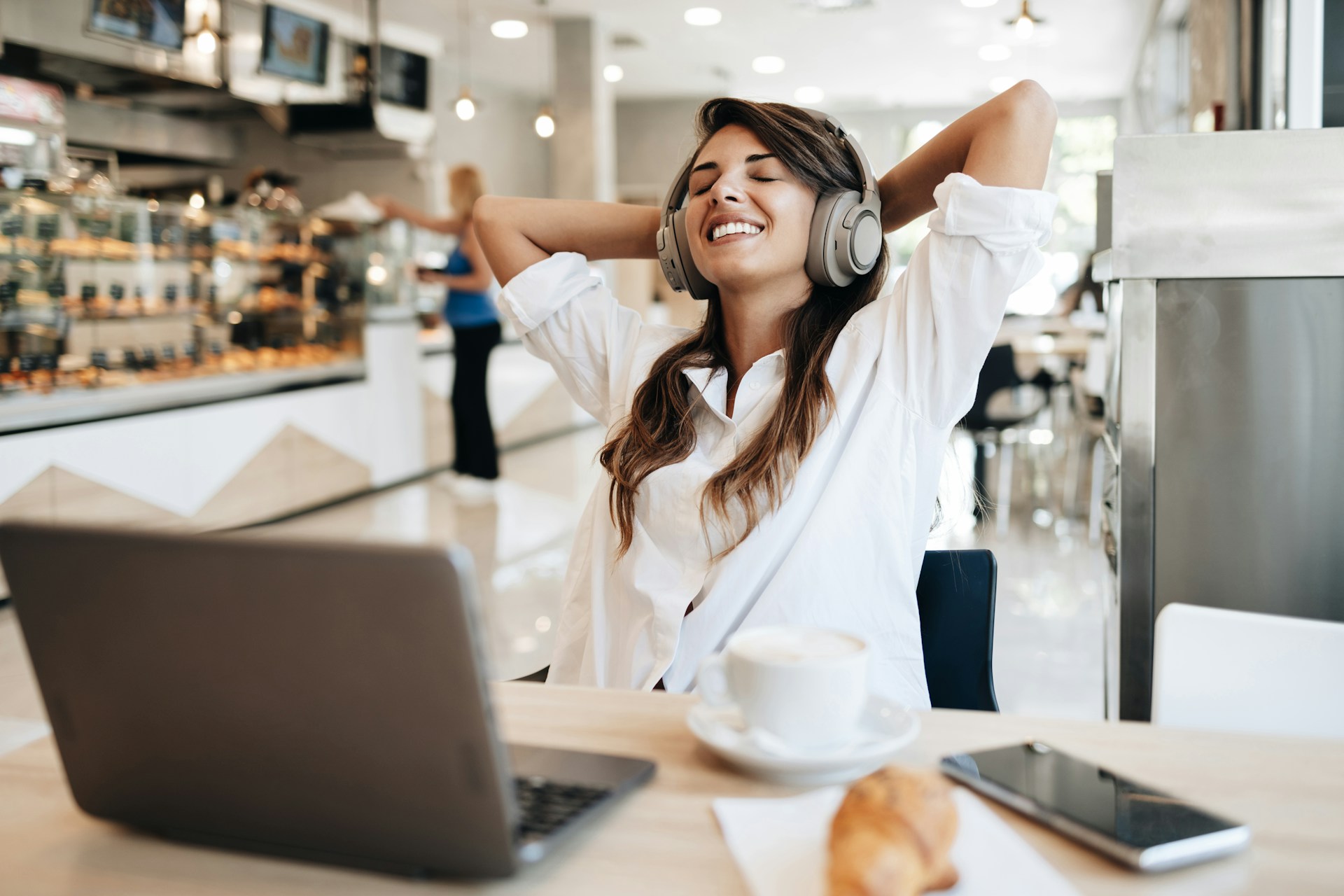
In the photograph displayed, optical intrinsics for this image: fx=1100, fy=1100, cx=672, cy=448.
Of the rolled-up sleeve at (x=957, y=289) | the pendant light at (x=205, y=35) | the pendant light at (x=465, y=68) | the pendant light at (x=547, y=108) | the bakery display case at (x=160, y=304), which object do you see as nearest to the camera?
the rolled-up sleeve at (x=957, y=289)

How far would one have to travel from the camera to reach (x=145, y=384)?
4.50 meters

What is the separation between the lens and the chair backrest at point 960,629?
1.35 m

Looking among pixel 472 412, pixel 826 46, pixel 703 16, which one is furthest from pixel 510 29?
pixel 472 412

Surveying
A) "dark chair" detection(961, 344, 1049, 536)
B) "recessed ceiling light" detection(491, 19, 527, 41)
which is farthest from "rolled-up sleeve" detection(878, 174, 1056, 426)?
"recessed ceiling light" detection(491, 19, 527, 41)

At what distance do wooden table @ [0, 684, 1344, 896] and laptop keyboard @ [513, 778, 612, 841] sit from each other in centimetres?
2

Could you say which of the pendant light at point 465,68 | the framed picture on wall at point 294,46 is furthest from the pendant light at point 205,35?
the pendant light at point 465,68

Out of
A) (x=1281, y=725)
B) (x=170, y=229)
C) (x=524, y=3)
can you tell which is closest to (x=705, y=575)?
(x=1281, y=725)

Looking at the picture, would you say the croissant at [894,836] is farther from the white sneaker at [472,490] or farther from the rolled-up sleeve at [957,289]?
the white sneaker at [472,490]

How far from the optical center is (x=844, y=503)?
1313 mm

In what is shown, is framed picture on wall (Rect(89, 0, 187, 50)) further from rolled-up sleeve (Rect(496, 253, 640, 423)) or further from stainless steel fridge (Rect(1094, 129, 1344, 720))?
stainless steel fridge (Rect(1094, 129, 1344, 720))

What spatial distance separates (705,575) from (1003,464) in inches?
195

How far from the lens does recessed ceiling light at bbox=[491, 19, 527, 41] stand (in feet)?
27.1

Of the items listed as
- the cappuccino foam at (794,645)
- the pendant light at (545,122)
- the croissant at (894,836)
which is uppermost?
the pendant light at (545,122)

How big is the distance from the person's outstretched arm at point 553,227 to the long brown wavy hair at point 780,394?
197 mm
